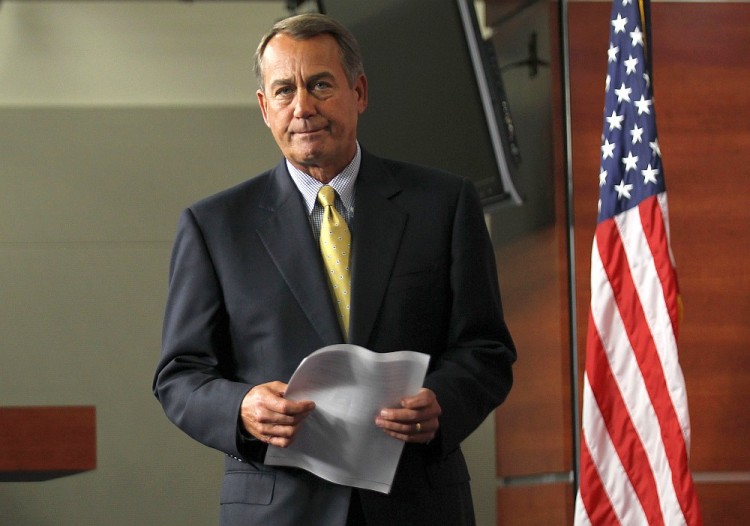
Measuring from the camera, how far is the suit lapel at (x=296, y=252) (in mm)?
1787

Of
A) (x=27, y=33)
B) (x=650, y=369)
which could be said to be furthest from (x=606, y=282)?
(x=27, y=33)

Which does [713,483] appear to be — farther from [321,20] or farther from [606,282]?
[321,20]

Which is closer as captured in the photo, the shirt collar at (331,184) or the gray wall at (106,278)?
the shirt collar at (331,184)

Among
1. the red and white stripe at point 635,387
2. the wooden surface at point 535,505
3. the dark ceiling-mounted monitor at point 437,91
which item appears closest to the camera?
the red and white stripe at point 635,387

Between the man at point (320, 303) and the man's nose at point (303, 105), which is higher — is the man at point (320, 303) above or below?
below

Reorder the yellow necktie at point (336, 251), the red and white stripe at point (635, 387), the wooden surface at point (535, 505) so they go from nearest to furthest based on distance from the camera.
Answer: the yellow necktie at point (336, 251)
the red and white stripe at point (635, 387)
the wooden surface at point (535, 505)

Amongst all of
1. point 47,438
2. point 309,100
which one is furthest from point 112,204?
point 309,100

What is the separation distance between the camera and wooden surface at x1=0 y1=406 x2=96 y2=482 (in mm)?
4121

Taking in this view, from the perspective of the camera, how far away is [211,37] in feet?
14.5

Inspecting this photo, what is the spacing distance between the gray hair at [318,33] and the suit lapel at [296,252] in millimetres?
223

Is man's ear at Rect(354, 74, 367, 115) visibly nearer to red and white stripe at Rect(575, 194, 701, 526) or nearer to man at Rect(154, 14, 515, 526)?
man at Rect(154, 14, 515, 526)

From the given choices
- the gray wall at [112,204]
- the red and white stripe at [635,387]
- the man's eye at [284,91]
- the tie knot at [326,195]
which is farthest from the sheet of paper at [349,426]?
the gray wall at [112,204]

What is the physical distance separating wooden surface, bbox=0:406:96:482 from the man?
2.48 metres

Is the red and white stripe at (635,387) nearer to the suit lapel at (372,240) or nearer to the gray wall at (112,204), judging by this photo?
the gray wall at (112,204)
